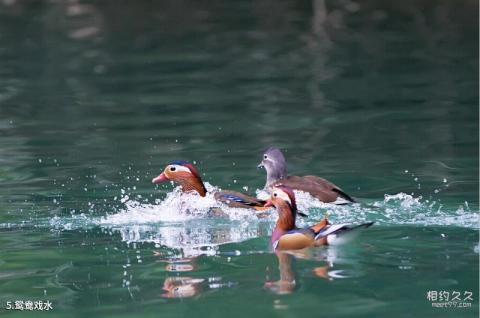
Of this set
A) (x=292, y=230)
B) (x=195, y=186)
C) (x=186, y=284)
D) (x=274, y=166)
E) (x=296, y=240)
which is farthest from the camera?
(x=274, y=166)

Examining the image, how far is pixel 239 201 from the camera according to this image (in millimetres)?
11898

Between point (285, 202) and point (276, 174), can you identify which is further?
point (276, 174)

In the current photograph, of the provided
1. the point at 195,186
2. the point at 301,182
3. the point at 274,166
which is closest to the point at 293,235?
the point at 301,182

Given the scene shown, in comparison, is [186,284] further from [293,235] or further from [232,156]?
[232,156]

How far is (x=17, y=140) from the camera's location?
16.6m

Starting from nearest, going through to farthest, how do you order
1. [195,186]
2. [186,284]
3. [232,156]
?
[186,284], [195,186], [232,156]

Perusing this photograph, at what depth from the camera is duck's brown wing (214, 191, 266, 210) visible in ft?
38.9

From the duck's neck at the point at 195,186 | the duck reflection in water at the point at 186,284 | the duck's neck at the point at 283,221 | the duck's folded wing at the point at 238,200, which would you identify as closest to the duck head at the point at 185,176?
the duck's neck at the point at 195,186

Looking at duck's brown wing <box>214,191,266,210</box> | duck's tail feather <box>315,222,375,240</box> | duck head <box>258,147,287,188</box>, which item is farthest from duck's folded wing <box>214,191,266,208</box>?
duck's tail feather <box>315,222,375,240</box>

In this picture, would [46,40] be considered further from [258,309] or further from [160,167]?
[258,309]

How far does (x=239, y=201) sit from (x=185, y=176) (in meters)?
0.91

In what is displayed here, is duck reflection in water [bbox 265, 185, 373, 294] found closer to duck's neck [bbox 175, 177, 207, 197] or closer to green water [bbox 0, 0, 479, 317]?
green water [bbox 0, 0, 479, 317]

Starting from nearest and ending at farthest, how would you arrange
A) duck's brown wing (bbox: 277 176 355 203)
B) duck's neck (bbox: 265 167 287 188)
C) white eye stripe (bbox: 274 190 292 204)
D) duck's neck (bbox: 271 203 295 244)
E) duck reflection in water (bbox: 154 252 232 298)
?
duck reflection in water (bbox: 154 252 232 298), duck's neck (bbox: 271 203 295 244), white eye stripe (bbox: 274 190 292 204), duck's brown wing (bbox: 277 176 355 203), duck's neck (bbox: 265 167 287 188)

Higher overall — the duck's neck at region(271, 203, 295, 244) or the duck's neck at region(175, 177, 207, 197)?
the duck's neck at region(175, 177, 207, 197)
